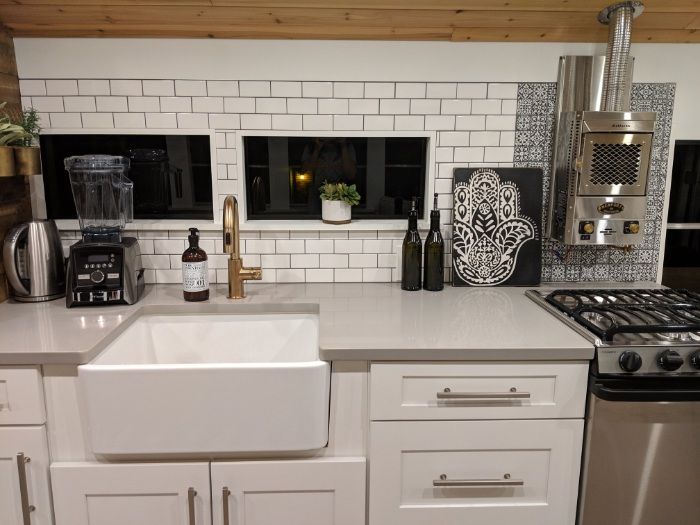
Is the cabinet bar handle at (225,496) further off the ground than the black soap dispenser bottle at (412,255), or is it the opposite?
the black soap dispenser bottle at (412,255)

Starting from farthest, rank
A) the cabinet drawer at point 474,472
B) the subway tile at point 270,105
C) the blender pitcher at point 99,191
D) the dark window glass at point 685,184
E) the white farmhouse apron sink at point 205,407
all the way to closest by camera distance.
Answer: the dark window glass at point 685,184 < the subway tile at point 270,105 < the blender pitcher at point 99,191 < the cabinet drawer at point 474,472 < the white farmhouse apron sink at point 205,407

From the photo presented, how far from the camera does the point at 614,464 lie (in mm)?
1570

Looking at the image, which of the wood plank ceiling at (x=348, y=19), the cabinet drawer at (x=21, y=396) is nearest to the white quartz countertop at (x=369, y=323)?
the cabinet drawer at (x=21, y=396)

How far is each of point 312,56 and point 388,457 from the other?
4.68ft

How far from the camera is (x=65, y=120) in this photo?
6.80ft

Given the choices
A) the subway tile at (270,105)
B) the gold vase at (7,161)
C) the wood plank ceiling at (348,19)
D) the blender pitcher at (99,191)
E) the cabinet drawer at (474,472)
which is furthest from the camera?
the subway tile at (270,105)

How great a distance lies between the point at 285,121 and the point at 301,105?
9 cm

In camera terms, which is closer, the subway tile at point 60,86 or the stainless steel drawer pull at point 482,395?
the stainless steel drawer pull at point 482,395

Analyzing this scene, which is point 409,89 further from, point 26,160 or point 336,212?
point 26,160

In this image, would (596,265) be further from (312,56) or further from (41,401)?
(41,401)

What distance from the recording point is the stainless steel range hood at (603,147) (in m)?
1.96

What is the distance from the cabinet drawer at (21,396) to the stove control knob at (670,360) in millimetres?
1688

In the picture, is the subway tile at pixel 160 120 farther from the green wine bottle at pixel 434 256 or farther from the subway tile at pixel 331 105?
the green wine bottle at pixel 434 256

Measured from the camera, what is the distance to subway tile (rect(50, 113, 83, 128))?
2066 millimetres
